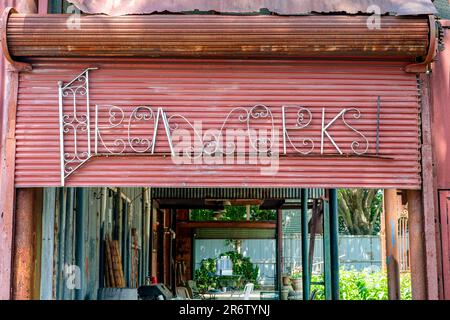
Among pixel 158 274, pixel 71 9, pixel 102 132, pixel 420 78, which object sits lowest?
pixel 158 274

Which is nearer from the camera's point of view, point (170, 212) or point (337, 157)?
point (337, 157)

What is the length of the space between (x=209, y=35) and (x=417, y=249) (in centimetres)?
262

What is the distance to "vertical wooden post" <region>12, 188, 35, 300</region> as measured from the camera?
5.67m

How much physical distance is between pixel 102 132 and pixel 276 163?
1566mm

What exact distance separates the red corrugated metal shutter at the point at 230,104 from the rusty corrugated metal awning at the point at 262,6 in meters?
0.46

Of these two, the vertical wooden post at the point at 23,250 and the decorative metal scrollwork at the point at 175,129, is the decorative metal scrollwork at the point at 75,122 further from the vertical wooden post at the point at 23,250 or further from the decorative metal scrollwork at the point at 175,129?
the vertical wooden post at the point at 23,250

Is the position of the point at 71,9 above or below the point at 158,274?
above

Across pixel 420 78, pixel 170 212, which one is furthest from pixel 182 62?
pixel 170 212

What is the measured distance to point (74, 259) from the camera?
27.1 ft

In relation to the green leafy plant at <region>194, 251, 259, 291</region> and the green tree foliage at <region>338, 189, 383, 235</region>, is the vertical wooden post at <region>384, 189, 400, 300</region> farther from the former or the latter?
the green tree foliage at <region>338, 189, 383, 235</region>

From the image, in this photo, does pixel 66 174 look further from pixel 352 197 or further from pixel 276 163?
pixel 352 197

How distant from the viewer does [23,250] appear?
5.70 m

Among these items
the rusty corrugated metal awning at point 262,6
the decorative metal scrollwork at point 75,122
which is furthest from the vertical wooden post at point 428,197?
the decorative metal scrollwork at point 75,122

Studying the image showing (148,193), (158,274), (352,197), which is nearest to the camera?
(148,193)
